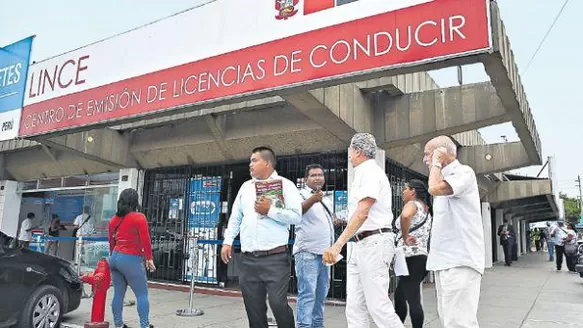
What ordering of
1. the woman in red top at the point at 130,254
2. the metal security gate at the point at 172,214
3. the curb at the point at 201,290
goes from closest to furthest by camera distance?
1. the woman in red top at the point at 130,254
2. the curb at the point at 201,290
3. the metal security gate at the point at 172,214

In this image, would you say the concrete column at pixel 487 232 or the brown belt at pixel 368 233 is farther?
the concrete column at pixel 487 232

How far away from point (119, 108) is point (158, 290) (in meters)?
4.05

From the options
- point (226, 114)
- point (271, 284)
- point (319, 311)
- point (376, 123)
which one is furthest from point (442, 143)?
point (226, 114)

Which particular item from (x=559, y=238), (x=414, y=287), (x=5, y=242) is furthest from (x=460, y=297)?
(x=559, y=238)

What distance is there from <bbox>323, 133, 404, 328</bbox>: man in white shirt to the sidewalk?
2555 mm

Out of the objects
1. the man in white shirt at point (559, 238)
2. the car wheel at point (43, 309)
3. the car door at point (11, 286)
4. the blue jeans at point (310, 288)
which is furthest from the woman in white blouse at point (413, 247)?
the man in white shirt at point (559, 238)

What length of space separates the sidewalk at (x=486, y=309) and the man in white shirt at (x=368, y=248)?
255 cm

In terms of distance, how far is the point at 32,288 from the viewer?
491 centimetres

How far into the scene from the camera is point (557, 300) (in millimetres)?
7812

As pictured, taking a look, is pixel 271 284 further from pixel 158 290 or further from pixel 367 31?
pixel 158 290

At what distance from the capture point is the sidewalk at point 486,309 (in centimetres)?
577

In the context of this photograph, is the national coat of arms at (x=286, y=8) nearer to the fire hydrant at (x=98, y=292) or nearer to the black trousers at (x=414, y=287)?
the black trousers at (x=414, y=287)

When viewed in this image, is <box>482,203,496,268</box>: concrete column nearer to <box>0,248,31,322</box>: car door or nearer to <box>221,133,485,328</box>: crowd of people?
<box>221,133,485,328</box>: crowd of people

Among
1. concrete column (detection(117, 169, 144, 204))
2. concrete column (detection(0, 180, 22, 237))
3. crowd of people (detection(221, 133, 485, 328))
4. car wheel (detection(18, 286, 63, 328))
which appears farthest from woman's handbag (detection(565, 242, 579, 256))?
concrete column (detection(0, 180, 22, 237))
